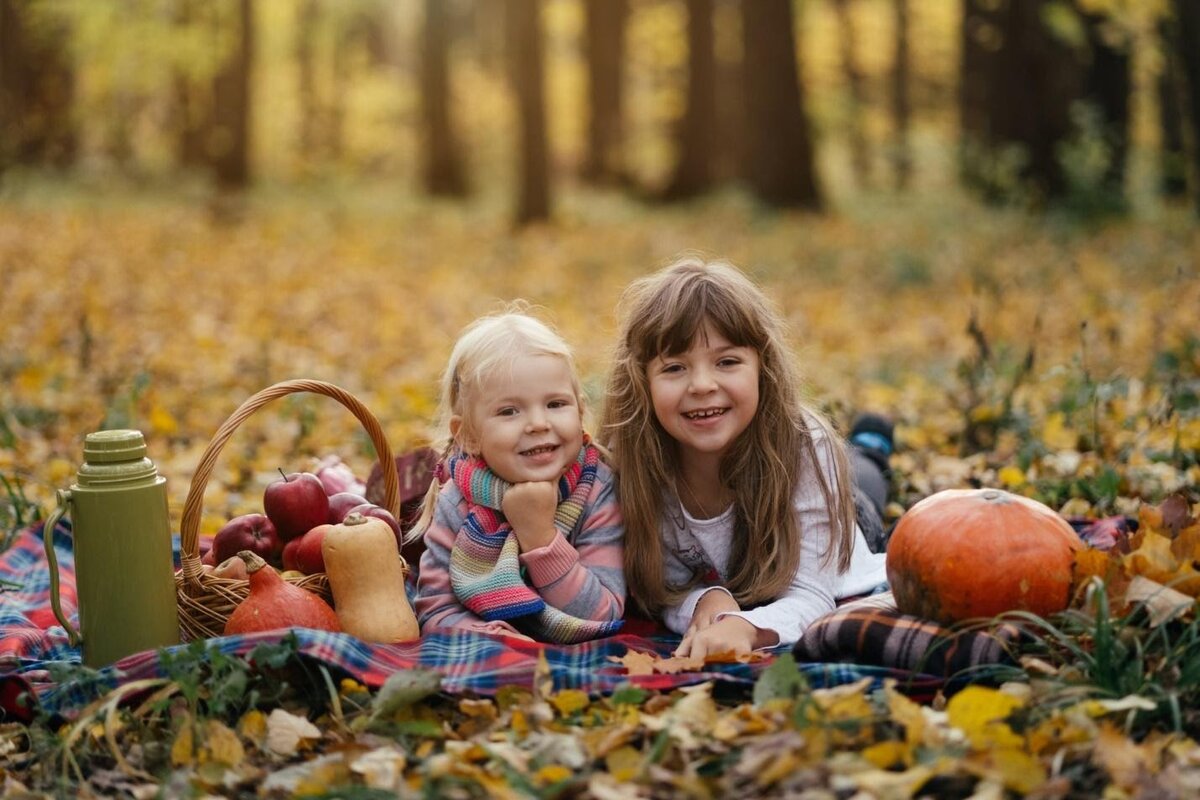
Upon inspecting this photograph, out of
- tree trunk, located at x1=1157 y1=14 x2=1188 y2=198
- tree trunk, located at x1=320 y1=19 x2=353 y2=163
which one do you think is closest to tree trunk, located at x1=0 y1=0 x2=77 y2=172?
tree trunk, located at x1=320 y1=19 x2=353 y2=163

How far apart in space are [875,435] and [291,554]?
2432mm

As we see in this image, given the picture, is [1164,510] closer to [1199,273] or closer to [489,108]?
[1199,273]

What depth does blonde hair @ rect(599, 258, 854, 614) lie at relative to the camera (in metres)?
3.50

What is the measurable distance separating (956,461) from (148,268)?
908 centimetres

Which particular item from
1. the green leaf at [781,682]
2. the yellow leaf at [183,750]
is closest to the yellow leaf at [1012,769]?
the green leaf at [781,682]

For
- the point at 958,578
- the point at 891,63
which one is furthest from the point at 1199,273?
the point at 891,63

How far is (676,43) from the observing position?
28500 mm

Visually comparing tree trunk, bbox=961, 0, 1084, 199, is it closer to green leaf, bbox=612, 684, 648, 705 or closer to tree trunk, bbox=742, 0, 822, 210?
tree trunk, bbox=742, 0, 822, 210

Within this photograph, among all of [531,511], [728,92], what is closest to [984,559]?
[531,511]

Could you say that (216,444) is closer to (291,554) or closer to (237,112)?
(291,554)

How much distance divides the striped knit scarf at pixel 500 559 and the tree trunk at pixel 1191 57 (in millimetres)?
11316

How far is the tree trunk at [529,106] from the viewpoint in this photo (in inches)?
605

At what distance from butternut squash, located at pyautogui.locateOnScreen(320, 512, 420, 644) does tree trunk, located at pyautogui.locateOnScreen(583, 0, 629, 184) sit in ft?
66.0

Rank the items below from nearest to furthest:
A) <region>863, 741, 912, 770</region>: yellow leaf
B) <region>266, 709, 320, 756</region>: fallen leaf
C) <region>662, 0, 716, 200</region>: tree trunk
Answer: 1. <region>863, 741, 912, 770</region>: yellow leaf
2. <region>266, 709, 320, 756</region>: fallen leaf
3. <region>662, 0, 716, 200</region>: tree trunk
